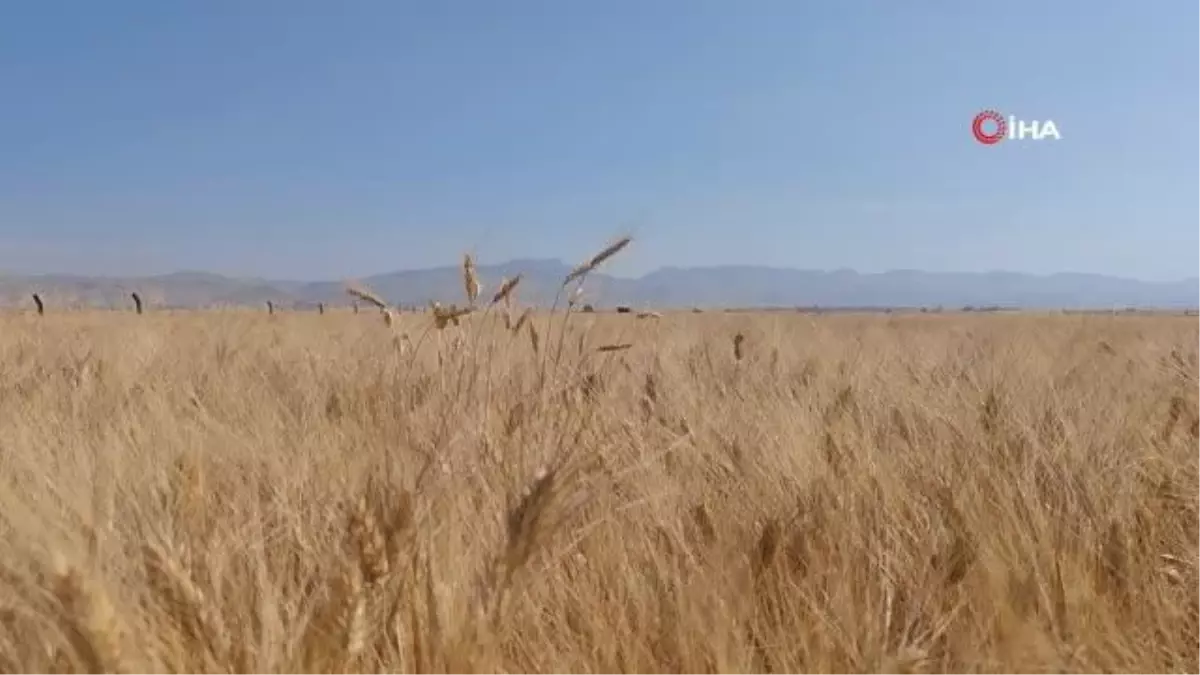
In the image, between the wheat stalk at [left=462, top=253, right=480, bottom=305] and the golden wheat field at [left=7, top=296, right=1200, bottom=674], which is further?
the wheat stalk at [left=462, top=253, right=480, bottom=305]

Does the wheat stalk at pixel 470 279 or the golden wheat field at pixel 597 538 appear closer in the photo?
the golden wheat field at pixel 597 538

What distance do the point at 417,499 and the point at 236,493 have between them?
576 millimetres

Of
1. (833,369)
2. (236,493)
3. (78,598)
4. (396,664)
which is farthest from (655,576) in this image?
(833,369)

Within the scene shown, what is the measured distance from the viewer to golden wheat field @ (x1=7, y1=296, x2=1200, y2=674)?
3.18ft

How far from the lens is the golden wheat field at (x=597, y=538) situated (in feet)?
3.18

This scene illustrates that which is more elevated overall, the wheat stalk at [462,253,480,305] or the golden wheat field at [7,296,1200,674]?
the wheat stalk at [462,253,480,305]

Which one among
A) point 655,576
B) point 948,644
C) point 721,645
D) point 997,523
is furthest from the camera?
point 997,523

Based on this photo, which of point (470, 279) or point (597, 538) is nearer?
point (597, 538)

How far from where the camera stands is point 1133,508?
176cm

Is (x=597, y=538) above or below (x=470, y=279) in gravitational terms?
below

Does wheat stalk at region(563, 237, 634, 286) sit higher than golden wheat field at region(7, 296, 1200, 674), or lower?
higher

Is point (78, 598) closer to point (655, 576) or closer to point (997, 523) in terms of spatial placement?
point (655, 576)

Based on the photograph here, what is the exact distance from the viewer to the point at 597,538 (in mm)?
1641

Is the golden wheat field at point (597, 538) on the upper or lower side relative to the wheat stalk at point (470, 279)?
lower
